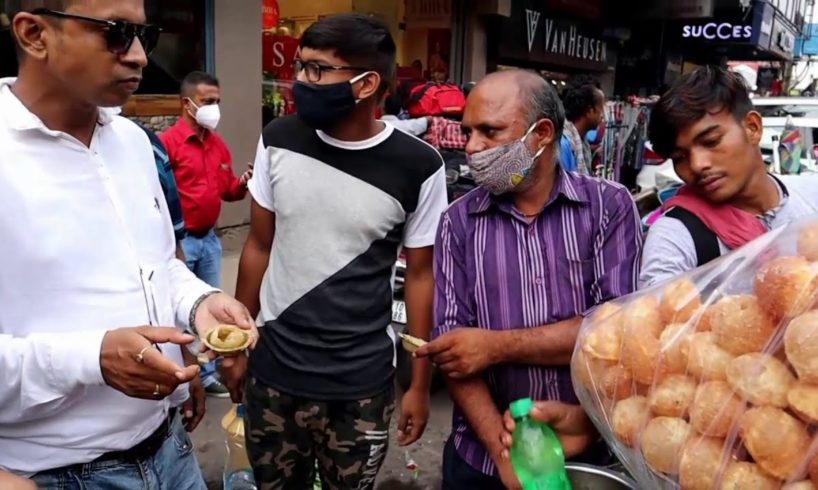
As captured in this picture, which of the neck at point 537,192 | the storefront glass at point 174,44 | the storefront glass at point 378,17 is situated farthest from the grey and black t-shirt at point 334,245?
the storefront glass at point 378,17

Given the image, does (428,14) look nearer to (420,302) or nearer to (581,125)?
(581,125)

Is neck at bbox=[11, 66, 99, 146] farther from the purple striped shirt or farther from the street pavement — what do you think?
the street pavement

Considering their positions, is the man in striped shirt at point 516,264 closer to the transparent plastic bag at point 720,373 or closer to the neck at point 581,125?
the transparent plastic bag at point 720,373

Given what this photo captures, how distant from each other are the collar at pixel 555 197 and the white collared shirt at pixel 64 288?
916mm

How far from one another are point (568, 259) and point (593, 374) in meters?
0.66

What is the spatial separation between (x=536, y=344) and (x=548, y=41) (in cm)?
1285

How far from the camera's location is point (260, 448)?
8.32ft

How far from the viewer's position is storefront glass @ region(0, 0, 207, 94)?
6.63 meters

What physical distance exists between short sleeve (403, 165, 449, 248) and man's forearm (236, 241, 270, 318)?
0.60 meters

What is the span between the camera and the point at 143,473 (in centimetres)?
170

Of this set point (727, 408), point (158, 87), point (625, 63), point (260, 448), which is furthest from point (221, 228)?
point (625, 63)

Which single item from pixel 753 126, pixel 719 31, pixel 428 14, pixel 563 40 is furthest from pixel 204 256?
pixel 719 31

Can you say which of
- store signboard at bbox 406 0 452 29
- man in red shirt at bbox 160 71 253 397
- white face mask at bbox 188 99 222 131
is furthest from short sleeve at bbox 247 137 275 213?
store signboard at bbox 406 0 452 29

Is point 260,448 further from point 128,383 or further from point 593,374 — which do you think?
point 593,374
